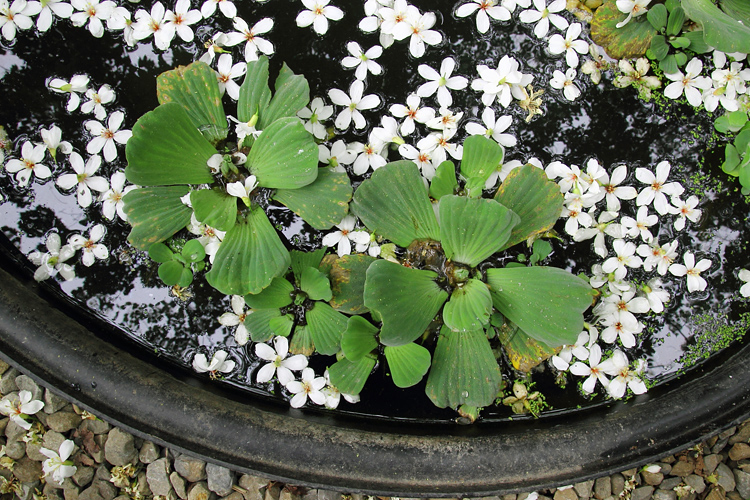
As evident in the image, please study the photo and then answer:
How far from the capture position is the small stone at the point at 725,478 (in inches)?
71.1

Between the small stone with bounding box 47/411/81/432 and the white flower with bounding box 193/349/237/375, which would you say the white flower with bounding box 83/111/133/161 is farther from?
the small stone with bounding box 47/411/81/432

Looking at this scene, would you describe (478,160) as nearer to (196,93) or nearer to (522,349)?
(522,349)

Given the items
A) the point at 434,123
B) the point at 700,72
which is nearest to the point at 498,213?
the point at 434,123

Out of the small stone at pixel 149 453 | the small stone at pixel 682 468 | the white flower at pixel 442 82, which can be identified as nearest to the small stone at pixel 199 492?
the small stone at pixel 149 453

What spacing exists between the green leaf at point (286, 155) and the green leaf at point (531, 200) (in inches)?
22.9

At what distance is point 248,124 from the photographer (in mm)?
1516

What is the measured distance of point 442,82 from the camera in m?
1.69

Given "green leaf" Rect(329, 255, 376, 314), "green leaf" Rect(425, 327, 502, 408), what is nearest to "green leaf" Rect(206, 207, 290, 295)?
"green leaf" Rect(329, 255, 376, 314)

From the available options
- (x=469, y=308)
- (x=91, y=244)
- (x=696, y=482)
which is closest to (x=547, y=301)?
(x=469, y=308)

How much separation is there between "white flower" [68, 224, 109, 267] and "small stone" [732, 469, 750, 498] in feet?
7.38

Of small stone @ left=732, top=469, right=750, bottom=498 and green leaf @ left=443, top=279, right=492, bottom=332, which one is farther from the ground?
green leaf @ left=443, top=279, right=492, bottom=332

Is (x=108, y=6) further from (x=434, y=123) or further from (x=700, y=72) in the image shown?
(x=700, y=72)

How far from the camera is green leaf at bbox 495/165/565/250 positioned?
1.54 meters

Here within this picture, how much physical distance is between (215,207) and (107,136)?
1.61 feet
